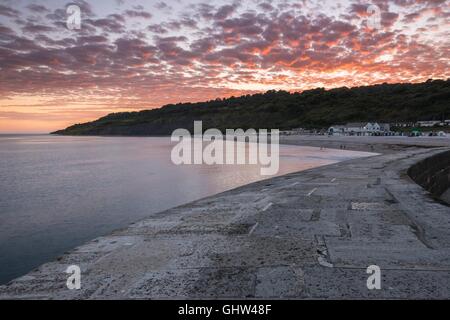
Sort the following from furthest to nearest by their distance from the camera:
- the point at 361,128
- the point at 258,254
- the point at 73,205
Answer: the point at 361,128
the point at 73,205
the point at 258,254

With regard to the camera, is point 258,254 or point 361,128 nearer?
point 258,254

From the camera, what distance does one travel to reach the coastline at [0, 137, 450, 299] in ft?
11.3

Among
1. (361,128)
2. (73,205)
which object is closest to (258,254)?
(73,205)

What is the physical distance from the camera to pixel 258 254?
4441mm

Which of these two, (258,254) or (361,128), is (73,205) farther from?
(361,128)

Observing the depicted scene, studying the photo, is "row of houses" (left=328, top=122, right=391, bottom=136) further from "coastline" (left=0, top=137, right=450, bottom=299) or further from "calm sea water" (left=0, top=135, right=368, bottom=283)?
Result: "coastline" (left=0, top=137, right=450, bottom=299)

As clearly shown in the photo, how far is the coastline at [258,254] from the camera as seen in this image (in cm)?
346

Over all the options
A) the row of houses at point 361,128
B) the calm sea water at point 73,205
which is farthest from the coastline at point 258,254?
the row of houses at point 361,128

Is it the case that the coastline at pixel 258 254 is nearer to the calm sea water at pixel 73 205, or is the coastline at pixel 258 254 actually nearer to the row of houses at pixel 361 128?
the calm sea water at pixel 73 205

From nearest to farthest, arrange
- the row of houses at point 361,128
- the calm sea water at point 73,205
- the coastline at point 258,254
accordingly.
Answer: the coastline at point 258,254
the calm sea water at point 73,205
the row of houses at point 361,128

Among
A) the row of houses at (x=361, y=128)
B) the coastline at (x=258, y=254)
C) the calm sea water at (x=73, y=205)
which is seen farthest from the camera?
the row of houses at (x=361, y=128)

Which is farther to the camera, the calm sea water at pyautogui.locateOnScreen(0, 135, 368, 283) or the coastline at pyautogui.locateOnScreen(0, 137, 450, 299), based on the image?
the calm sea water at pyautogui.locateOnScreen(0, 135, 368, 283)

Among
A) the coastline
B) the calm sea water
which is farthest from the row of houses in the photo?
the coastline
